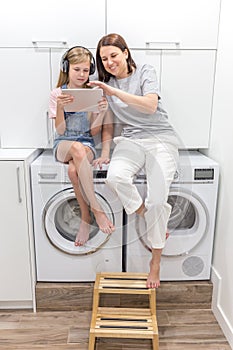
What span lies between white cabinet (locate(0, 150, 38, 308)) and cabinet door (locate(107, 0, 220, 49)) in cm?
95

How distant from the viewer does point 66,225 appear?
2211 millimetres

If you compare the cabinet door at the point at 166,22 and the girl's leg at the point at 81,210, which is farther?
the cabinet door at the point at 166,22

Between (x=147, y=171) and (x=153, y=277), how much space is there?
67 cm

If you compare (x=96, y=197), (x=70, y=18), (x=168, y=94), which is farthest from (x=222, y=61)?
(x=96, y=197)

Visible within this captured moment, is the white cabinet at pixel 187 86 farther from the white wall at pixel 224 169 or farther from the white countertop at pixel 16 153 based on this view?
the white countertop at pixel 16 153

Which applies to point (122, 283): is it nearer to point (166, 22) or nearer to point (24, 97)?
point (24, 97)

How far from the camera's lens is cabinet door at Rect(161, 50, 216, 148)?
2230 millimetres

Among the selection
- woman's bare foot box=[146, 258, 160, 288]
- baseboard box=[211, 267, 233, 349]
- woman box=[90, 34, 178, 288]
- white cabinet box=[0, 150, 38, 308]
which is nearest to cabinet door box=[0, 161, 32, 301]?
white cabinet box=[0, 150, 38, 308]

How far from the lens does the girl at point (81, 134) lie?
1.73 m

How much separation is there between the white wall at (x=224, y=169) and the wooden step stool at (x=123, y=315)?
432 millimetres

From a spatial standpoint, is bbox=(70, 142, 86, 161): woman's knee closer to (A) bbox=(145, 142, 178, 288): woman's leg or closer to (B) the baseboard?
(A) bbox=(145, 142, 178, 288): woman's leg

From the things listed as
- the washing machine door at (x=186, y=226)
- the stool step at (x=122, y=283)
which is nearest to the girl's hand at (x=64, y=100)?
the washing machine door at (x=186, y=226)

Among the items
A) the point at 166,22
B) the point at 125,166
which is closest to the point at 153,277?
the point at 125,166

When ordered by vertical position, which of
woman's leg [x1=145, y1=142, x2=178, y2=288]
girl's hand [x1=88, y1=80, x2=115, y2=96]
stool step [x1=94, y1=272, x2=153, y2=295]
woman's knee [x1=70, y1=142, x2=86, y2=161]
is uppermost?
girl's hand [x1=88, y1=80, x2=115, y2=96]
